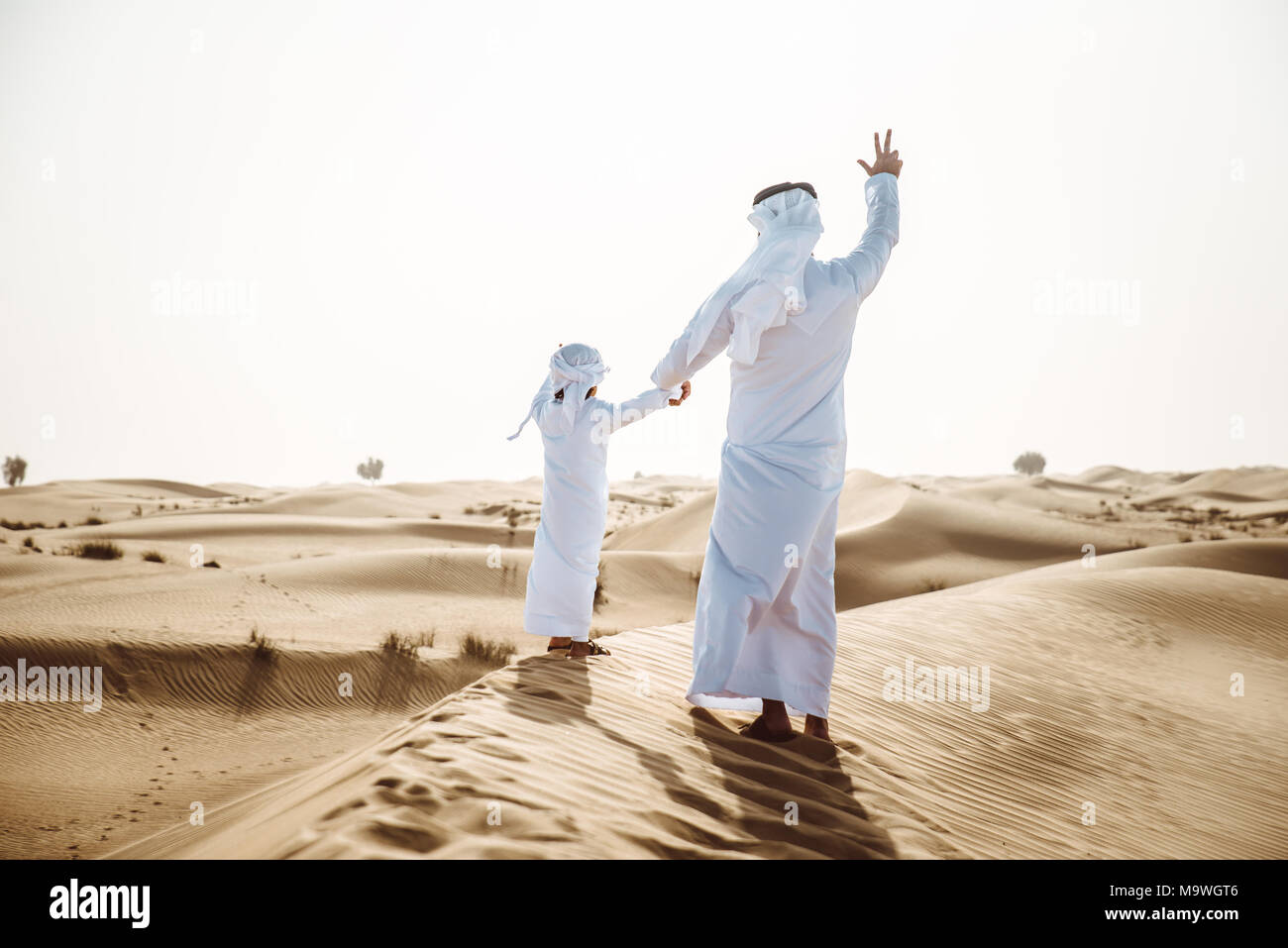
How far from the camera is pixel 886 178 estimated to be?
4.88m

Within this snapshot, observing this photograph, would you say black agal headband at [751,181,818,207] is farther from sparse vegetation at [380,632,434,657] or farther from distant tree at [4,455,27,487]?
distant tree at [4,455,27,487]

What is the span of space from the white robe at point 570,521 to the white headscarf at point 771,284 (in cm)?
238

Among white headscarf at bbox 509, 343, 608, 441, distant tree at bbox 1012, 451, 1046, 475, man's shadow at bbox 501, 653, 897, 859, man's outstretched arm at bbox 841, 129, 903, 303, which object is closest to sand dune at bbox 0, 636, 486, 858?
Result: man's shadow at bbox 501, 653, 897, 859

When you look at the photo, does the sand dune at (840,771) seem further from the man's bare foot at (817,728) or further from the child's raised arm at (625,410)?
the child's raised arm at (625,410)

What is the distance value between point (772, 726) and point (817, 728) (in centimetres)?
33

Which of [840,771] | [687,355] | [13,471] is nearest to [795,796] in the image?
[840,771]

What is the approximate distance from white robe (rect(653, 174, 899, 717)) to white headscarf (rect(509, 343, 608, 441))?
2297 millimetres

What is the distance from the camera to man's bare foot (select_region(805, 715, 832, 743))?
15.1 feet

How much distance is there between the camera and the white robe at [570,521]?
267 inches

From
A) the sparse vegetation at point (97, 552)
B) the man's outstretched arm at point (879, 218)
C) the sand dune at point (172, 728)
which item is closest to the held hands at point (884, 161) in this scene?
the man's outstretched arm at point (879, 218)

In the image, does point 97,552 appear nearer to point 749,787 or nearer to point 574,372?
point 574,372
